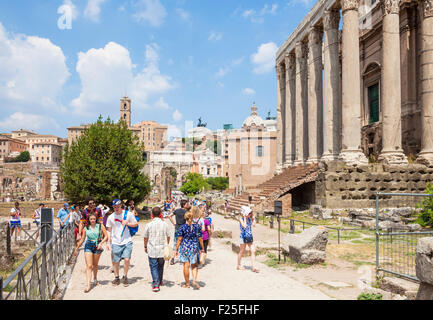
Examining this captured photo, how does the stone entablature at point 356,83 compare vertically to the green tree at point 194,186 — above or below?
above

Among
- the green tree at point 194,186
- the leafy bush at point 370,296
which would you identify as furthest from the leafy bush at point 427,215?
the green tree at point 194,186

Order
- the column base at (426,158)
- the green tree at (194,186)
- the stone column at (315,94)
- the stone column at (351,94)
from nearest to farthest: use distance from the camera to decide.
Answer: the column base at (426,158) < the stone column at (351,94) < the stone column at (315,94) < the green tree at (194,186)

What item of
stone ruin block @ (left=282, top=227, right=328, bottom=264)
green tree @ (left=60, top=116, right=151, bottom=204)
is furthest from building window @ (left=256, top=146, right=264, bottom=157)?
stone ruin block @ (left=282, top=227, right=328, bottom=264)

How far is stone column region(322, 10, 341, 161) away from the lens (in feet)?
71.7

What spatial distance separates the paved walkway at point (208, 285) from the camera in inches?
264

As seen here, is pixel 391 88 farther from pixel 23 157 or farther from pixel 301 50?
pixel 23 157

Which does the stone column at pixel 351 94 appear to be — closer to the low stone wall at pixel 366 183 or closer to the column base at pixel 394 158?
the low stone wall at pixel 366 183

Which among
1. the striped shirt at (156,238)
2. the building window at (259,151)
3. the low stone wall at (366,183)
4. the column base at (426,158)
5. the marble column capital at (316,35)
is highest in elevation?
the marble column capital at (316,35)

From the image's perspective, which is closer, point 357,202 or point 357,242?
point 357,242

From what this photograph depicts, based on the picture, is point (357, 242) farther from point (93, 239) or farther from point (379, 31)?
point (379, 31)

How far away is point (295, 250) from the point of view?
32.1ft

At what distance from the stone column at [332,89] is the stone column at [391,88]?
2963 millimetres
